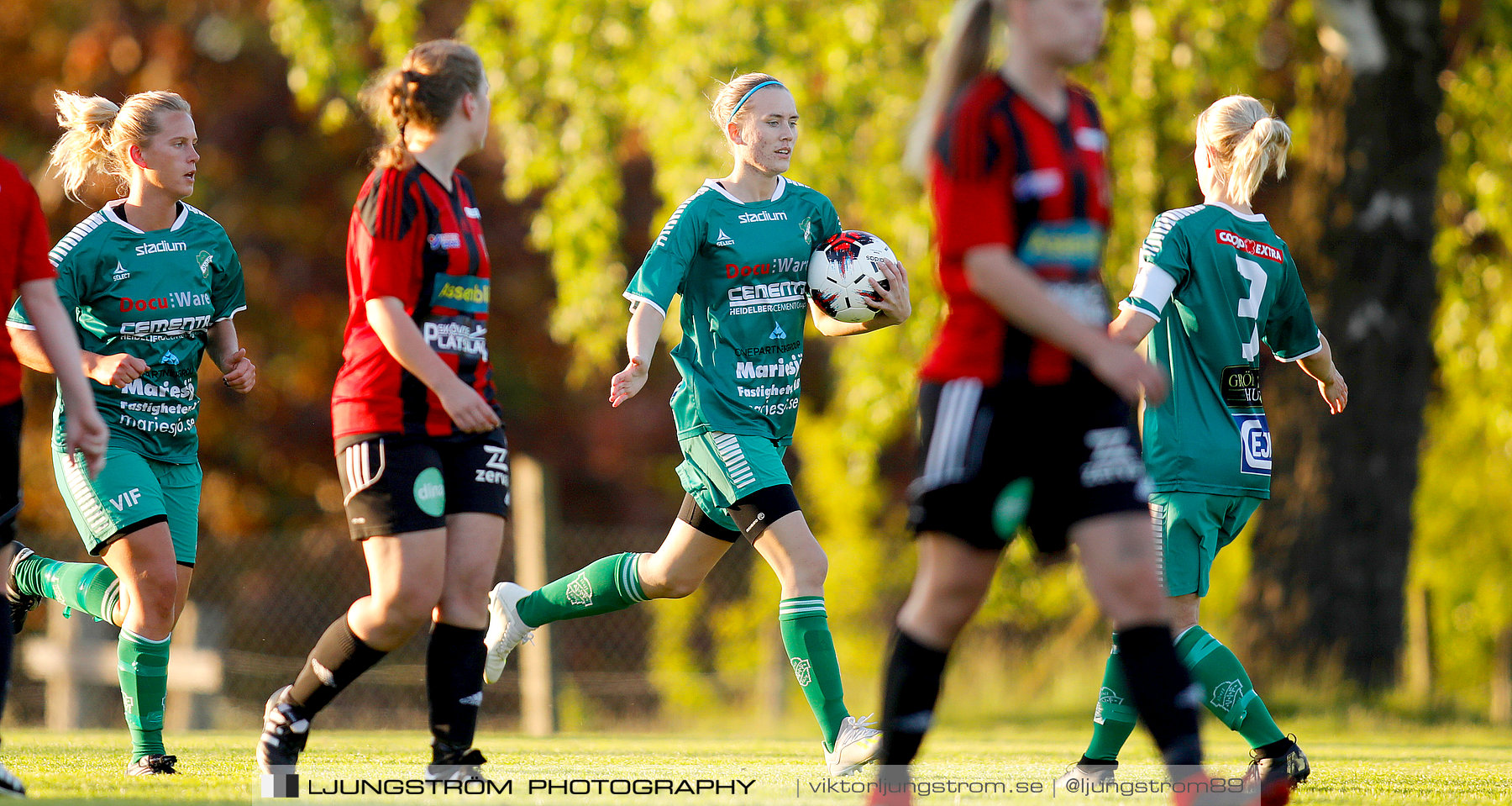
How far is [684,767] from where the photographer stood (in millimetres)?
5168

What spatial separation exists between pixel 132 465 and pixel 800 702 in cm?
839

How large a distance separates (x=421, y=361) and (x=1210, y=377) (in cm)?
239

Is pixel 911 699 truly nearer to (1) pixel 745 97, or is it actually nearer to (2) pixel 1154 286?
(2) pixel 1154 286

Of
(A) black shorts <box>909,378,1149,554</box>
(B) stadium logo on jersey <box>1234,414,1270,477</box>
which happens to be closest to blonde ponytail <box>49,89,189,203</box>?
(A) black shorts <box>909,378,1149,554</box>

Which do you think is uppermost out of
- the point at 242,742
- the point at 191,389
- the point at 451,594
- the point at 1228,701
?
the point at 191,389

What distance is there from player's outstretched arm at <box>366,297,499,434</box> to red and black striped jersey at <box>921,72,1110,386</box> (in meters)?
1.21

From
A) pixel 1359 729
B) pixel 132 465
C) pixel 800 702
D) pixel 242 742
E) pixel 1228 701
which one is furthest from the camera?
pixel 800 702

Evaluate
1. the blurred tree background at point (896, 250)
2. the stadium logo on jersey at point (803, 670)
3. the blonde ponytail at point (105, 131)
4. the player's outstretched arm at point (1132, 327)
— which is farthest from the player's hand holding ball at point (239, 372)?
the blurred tree background at point (896, 250)

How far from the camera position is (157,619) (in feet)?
16.8

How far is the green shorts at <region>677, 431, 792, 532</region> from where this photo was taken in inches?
198

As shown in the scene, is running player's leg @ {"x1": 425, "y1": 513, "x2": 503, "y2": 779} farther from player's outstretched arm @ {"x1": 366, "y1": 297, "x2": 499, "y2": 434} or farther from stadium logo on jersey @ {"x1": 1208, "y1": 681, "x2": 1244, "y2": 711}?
stadium logo on jersey @ {"x1": 1208, "y1": 681, "x2": 1244, "y2": 711}

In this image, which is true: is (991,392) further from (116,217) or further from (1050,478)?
(116,217)

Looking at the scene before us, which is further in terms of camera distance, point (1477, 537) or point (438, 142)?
point (1477, 537)

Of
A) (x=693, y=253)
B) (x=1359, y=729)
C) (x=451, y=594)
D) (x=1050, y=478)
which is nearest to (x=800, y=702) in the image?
(x=1359, y=729)
